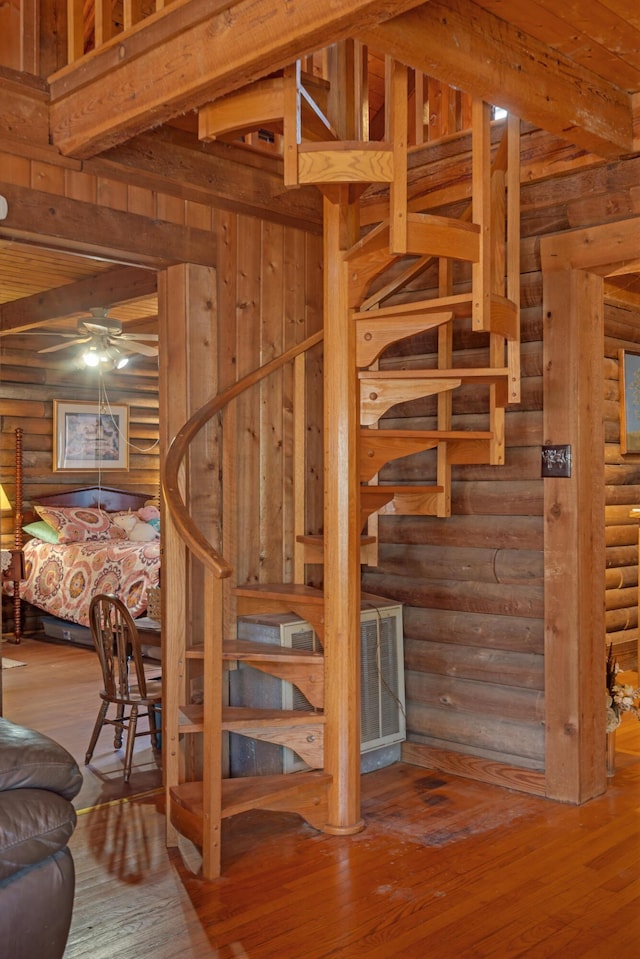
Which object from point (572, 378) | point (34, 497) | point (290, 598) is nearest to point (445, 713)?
point (290, 598)

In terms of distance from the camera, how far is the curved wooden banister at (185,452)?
321cm

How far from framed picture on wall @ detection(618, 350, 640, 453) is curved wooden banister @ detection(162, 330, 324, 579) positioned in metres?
2.50

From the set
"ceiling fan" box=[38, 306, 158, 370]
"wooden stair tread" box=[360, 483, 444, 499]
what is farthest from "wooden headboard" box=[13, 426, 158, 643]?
"wooden stair tread" box=[360, 483, 444, 499]

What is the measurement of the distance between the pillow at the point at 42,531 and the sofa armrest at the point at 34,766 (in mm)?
5890

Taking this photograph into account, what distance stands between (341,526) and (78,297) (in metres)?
3.14

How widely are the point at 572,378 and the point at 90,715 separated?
322cm

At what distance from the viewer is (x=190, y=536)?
130 inches

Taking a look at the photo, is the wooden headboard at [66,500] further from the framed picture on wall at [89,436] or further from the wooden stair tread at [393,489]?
the wooden stair tread at [393,489]

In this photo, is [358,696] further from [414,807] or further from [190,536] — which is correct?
[190,536]


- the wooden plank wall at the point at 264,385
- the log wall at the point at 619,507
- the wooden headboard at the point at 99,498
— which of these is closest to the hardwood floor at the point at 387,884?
the wooden plank wall at the point at 264,385

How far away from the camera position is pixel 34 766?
2.17 m

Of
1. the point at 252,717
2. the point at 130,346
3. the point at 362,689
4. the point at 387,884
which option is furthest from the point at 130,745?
A: the point at 130,346

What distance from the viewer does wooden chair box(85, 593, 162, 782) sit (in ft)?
13.7

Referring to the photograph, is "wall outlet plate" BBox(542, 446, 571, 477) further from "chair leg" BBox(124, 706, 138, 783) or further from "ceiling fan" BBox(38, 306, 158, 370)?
"ceiling fan" BBox(38, 306, 158, 370)
